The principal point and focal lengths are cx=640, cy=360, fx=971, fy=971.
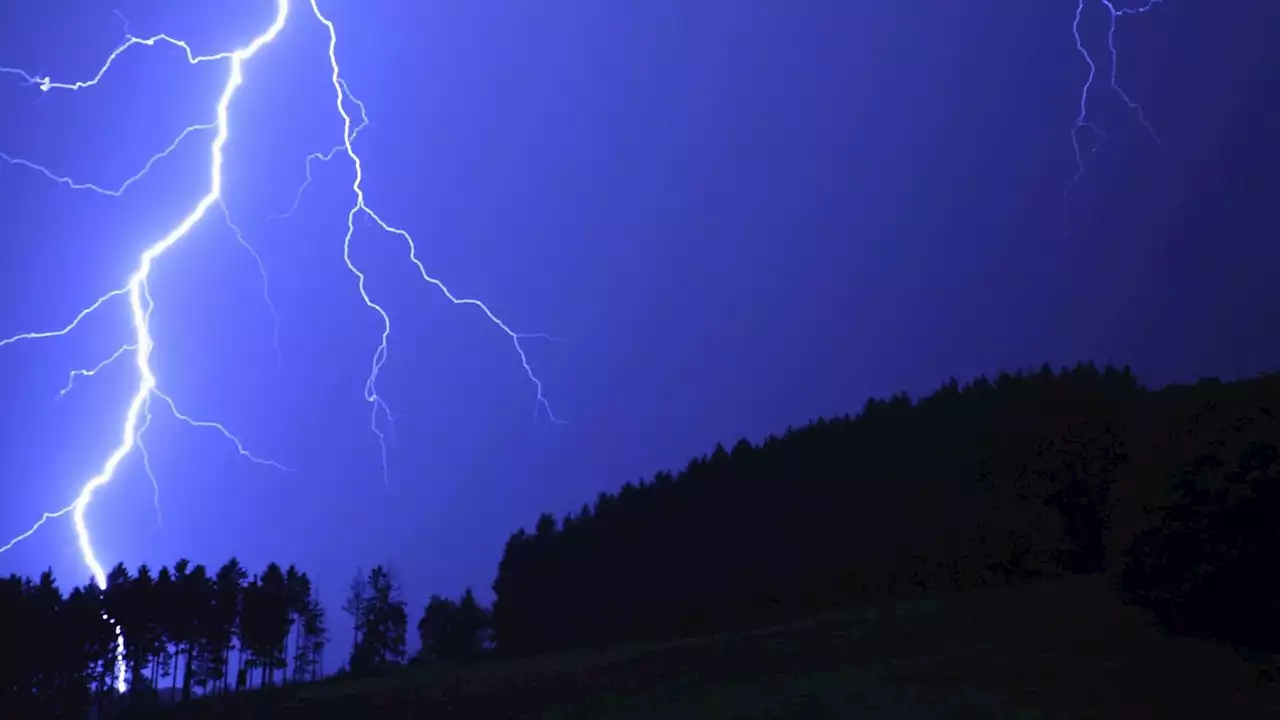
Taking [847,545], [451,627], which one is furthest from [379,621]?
[847,545]

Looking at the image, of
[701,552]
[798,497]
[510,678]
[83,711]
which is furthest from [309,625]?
[510,678]

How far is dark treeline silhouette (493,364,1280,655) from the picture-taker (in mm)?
11695

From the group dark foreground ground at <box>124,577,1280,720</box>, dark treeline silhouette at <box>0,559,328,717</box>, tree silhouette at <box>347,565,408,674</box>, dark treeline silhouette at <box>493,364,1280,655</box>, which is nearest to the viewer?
dark foreground ground at <box>124,577,1280,720</box>

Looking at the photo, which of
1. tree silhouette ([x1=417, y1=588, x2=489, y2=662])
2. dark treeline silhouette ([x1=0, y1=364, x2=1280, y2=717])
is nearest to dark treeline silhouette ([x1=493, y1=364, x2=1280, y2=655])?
dark treeline silhouette ([x1=0, y1=364, x2=1280, y2=717])

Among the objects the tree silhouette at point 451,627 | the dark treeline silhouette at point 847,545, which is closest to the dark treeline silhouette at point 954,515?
the dark treeline silhouette at point 847,545

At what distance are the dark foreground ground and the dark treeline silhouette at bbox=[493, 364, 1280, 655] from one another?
1125mm

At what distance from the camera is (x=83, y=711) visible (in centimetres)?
3816

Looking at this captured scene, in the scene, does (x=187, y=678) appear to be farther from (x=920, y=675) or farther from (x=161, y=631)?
(x=920, y=675)

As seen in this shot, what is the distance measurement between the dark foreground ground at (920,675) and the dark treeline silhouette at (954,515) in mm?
1125

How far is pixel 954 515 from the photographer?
27.7 m

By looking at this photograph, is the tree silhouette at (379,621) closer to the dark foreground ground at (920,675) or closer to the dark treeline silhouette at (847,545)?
the dark treeline silhouette at (847,545)

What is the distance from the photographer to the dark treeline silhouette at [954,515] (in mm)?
11695

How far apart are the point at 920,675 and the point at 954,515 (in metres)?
15.4

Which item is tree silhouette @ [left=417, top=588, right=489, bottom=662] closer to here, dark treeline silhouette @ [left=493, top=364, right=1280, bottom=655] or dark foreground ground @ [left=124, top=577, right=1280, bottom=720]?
dark treeline silhouette @ [left=493, top=364, right=1280, bottom=655]
